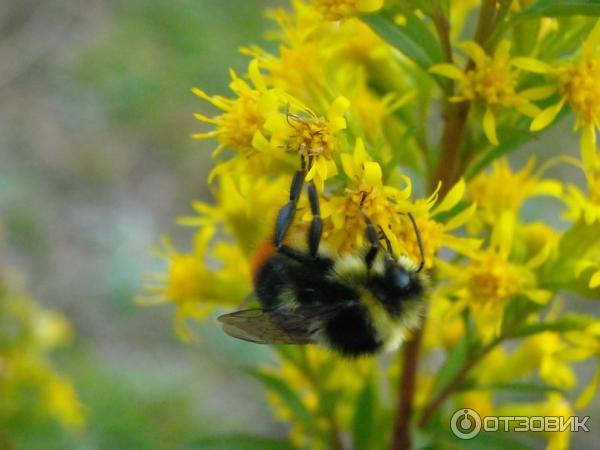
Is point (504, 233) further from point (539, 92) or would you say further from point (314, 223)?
point (314, 223)

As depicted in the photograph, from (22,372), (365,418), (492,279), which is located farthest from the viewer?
(22,372)

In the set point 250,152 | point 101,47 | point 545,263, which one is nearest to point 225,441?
point 250,152

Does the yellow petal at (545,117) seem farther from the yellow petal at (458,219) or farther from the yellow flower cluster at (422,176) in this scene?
the yellow petal at (458,219)

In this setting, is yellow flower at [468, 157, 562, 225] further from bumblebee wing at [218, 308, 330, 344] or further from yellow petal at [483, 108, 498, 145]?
bumblebee wing at [218, 308, 330, 344]

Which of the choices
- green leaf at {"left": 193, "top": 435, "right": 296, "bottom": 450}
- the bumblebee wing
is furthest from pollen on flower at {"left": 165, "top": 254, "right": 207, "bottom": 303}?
the bumblebee wing

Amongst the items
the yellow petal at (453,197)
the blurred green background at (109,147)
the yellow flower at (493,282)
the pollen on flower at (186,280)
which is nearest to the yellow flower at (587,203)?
the yellow flower at (493,282)

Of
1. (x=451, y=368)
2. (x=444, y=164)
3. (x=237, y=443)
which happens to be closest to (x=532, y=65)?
(x=444, y=164)

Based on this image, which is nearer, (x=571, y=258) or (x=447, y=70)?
(x=447, y=70)
